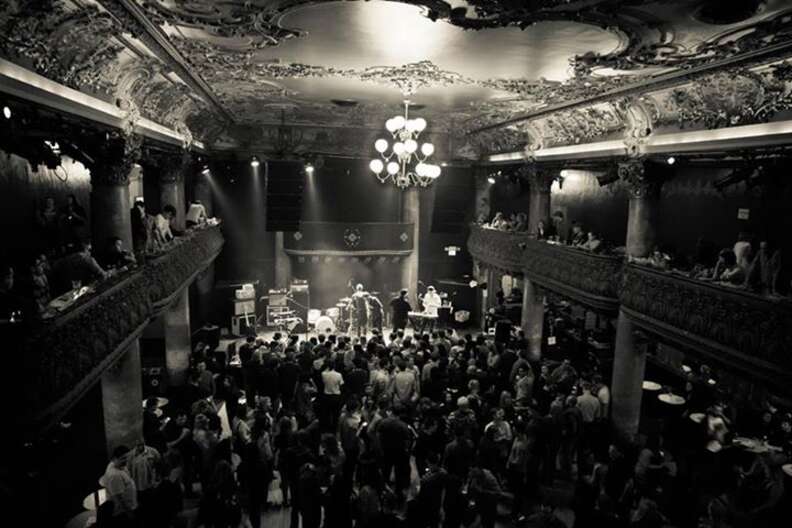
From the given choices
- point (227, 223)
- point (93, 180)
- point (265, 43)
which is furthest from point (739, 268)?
point (227, 223)

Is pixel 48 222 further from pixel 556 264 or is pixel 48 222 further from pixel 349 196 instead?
pixel 349 196

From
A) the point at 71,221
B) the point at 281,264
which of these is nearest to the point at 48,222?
the point at 71,221

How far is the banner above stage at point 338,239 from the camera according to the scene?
18375mm

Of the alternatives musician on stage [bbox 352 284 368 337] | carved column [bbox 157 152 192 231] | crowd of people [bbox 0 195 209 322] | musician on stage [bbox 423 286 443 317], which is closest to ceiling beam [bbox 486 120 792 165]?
musician on stage [bbox 423 286 443 317]

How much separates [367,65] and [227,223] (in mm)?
12119

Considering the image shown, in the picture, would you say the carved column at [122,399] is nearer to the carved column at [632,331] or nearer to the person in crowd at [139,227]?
the person in crowd at [139,227]

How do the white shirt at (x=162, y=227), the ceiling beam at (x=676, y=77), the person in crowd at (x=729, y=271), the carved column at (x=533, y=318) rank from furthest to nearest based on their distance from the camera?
the carved column at (x=533, y=318), the white shirt at (x=162, y=227), the person in crowd at (x=729, y=271), the ceiling beam at (x=676, y=77)

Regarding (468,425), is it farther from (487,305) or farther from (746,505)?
(487,305)

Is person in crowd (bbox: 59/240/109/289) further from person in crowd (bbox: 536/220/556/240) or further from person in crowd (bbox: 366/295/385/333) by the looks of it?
person in crowd (bbox: 366/295/385/333)

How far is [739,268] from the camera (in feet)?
26.6

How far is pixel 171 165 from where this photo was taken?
12.9 meters

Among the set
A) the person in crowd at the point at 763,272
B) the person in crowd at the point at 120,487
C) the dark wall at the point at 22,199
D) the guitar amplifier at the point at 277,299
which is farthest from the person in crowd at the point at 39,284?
the guitar amplifier at the point at 277,299

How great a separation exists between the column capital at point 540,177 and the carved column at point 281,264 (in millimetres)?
8368

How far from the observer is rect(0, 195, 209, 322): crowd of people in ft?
17.5
